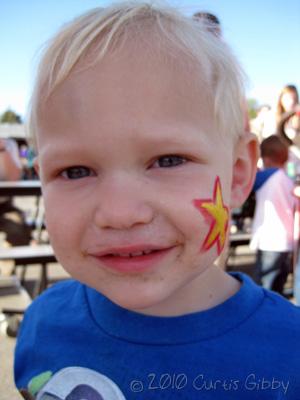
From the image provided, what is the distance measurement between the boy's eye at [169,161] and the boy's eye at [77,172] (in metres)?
0.14

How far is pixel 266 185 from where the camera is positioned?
393 centimetres

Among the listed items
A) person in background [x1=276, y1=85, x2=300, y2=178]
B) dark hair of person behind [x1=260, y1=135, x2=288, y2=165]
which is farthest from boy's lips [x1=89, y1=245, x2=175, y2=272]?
dark hair of person behind [x1=260, y1=135, x2=288, y2=165]

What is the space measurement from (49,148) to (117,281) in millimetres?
310

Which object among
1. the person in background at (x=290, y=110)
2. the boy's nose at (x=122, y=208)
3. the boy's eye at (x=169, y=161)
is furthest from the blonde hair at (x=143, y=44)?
the person in background at (x=290, y=110)

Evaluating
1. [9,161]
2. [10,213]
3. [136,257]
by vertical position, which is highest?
[136,257]

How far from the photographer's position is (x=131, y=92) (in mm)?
812

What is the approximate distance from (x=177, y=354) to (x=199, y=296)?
0.49ft

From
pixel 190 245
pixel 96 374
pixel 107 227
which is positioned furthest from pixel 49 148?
pixel 96 374

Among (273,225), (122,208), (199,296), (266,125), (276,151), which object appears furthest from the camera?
(266,125)

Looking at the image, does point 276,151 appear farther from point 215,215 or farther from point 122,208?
point 122,208

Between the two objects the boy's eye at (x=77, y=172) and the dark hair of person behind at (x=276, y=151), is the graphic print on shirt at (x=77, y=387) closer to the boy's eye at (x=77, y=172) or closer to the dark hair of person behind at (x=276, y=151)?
the boy's eye at (x=77, y=172)

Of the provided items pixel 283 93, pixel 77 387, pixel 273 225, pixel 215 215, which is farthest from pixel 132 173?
pixel 283 93

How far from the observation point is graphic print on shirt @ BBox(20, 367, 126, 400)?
95cm

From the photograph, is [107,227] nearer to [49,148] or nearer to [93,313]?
[49,148]
